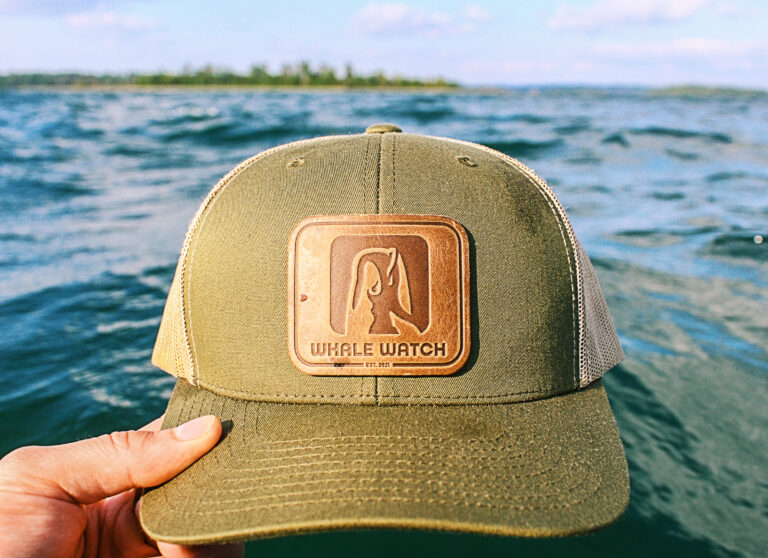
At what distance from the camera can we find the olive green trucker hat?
1060mm

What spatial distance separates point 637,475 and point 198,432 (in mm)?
1686

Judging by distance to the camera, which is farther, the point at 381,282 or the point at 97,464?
the point at 97,464

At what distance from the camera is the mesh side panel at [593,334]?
1358 mm

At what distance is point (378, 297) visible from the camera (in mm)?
1208

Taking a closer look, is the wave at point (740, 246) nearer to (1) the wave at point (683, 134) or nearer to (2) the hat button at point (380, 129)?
(2) the hat button at point (380, 129)

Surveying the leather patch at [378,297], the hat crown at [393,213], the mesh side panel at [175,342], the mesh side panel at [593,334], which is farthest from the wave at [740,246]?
the mesh side panel at [175,342]

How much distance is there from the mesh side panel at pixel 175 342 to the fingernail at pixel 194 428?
168 mm

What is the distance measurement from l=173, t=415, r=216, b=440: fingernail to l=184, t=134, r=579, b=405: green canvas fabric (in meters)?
0.10

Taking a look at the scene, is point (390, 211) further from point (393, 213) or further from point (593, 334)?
point (593, 334)

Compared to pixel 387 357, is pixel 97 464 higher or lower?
lower

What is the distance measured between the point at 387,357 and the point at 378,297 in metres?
0.13

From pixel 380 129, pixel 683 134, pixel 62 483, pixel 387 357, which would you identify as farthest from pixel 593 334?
pixel 683 134

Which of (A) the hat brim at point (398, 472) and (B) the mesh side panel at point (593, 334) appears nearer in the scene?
(A) the hat brim at point (398, 472)

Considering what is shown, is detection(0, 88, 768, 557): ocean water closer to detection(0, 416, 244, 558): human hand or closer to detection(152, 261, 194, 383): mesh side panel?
detection(0, 416, 244, 558): human hand
